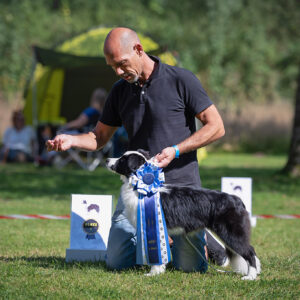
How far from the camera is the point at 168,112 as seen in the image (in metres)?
4.05

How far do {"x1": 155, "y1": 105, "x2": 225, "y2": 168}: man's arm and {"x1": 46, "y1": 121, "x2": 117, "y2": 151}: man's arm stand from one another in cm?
78

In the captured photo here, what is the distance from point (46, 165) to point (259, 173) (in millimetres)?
5502

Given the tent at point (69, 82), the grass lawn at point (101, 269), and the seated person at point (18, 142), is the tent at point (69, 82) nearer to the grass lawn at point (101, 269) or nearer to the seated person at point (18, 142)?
the seated person at point (18, 142)

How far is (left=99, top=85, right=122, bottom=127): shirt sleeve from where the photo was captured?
4402 mm

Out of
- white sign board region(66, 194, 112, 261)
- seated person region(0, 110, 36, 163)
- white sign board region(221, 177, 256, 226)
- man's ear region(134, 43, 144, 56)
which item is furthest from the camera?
seated person region(0, 110, 36, 163)

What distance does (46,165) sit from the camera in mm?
13539

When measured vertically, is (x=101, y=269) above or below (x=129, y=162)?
below

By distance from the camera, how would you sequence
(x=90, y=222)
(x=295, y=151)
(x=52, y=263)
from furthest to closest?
(x=295, y=151)
(x=90, y=222)
(x=52, y=263)

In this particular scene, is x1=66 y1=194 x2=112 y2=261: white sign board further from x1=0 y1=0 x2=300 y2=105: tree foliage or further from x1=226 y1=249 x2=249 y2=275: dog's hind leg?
x1=0 y1=0 x2=300 y2=105: tree foliage

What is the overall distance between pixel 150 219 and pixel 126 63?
1.19 m

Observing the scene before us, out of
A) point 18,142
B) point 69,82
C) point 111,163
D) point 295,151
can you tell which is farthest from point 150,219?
point 69,82

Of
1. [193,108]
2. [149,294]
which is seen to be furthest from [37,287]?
[193,108]

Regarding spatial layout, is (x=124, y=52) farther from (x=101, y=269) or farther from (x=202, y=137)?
(x=101, y=269)

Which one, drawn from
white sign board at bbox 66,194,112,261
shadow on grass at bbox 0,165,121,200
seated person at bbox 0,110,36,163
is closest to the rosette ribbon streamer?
white sign board at bbox 66,194,112,261
